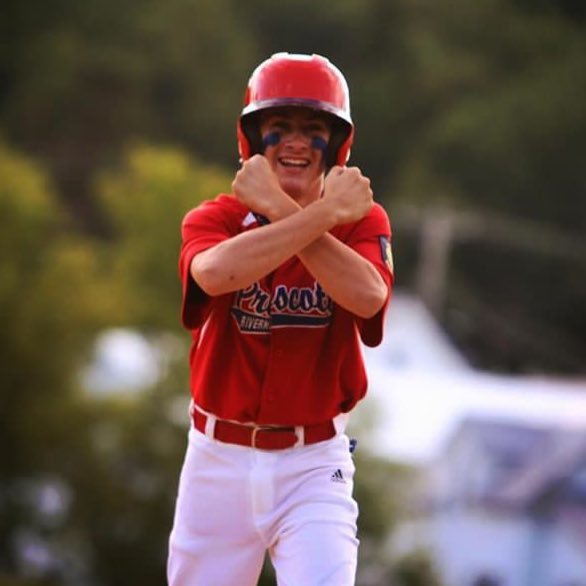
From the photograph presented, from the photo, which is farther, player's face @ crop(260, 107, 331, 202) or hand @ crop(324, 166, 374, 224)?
player's face @ crop(260, 107, 331, 202)

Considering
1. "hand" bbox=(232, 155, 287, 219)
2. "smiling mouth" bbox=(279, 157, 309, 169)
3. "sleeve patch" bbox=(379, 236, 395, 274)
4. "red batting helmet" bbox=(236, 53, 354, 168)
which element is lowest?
"sleeve patch" bbox=(379, 236, 395, 274)

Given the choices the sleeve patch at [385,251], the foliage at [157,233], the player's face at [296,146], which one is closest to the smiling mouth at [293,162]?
the player's face at [296,146]

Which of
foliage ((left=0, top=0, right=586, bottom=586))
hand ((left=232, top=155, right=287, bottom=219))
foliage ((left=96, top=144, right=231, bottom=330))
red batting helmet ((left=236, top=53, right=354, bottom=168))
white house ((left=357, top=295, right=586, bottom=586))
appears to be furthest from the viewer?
foliage ((left=96, top=144, right=231, bottom=330))

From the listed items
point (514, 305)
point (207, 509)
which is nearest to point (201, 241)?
point (207, 509)

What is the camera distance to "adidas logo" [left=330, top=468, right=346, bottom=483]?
4.78m

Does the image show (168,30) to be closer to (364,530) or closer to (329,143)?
(364,530)

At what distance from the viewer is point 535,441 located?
19.1 meters

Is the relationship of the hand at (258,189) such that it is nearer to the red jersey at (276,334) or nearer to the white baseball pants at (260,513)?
the red jersey at (276,334)

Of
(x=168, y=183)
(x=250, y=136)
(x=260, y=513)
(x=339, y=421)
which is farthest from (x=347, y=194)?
(x=168, y=183)

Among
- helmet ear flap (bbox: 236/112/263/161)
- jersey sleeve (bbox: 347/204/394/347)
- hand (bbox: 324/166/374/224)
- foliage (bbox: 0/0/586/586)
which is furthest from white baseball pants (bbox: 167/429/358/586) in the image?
foliage (bbox: 0/0/586/586)

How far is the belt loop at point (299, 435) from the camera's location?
15.7 ft

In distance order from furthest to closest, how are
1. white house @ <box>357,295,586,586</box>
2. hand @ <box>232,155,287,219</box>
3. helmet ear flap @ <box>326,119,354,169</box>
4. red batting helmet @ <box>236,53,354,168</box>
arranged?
white house @ <box>357,295,586,586</box>, helmet ear flap @ <box>326,119,354,169</box>, red batting helmet @ <box>236,53,354,168</box>, hand @ <box>232,155,287,219</box>

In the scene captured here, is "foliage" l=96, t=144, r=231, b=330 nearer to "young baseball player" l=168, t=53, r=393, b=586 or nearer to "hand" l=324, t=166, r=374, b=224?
"young baseball player" l=168, t=53, r=393, b=586

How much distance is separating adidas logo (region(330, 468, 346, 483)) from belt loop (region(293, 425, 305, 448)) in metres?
0.13
